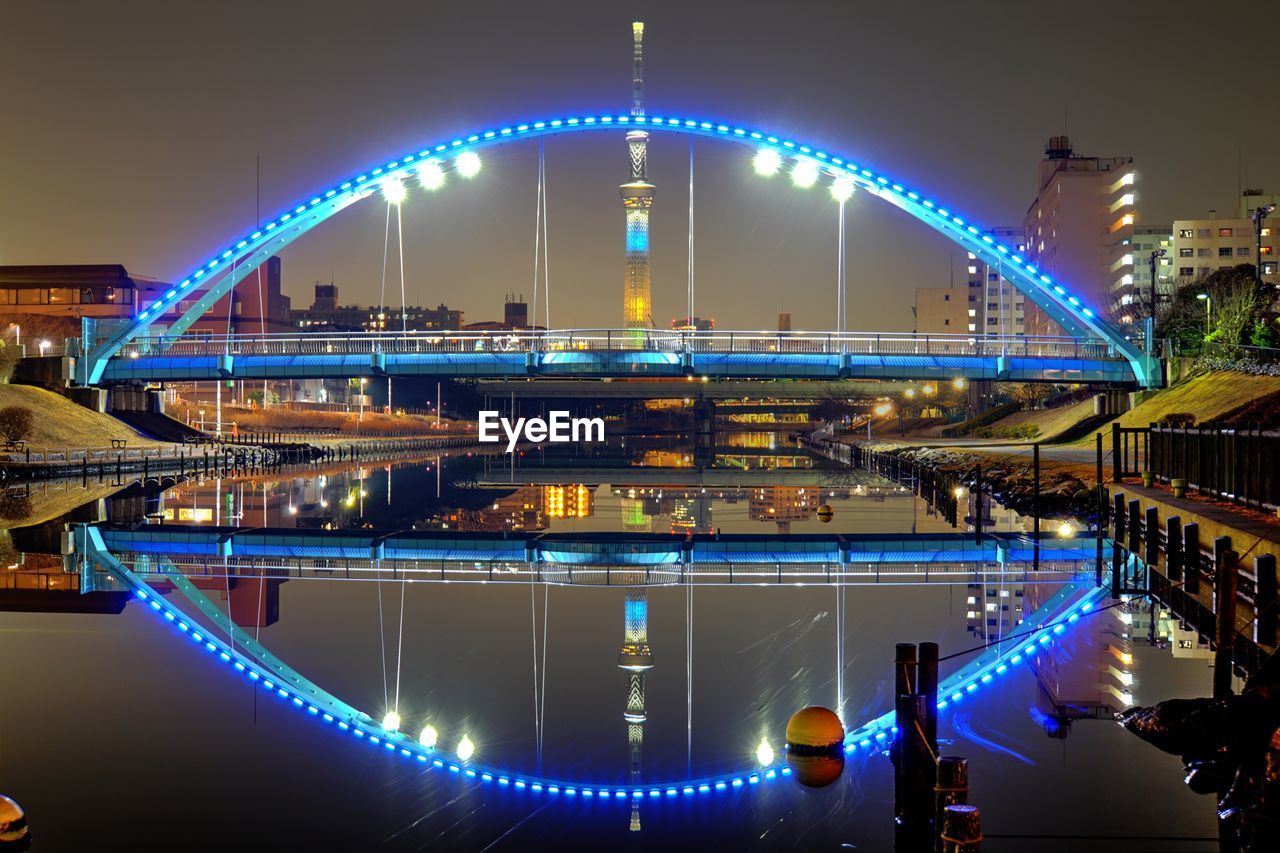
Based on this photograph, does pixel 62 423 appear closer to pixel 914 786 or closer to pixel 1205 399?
pixel 1205 399

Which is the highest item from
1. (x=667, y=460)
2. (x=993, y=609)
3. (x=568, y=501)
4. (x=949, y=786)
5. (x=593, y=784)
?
(x=949, y=786)

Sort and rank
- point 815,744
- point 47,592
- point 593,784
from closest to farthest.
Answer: point 593,784
point 815,744
point 47,592

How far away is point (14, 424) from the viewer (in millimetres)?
68250

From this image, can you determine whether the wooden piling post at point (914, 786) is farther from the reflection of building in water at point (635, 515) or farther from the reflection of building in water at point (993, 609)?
the reflection of building in water at point (635, 515)

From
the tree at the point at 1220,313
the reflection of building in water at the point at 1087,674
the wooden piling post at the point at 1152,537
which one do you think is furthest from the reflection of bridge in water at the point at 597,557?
the tree at the point at 1220,313

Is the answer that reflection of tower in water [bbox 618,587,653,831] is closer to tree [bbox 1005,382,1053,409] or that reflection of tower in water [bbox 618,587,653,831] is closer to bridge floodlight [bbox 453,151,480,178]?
bridge floodlight [bbox 453,151,480,178]

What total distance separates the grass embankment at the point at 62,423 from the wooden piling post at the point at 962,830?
223 ft

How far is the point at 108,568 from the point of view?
29109 millimetres

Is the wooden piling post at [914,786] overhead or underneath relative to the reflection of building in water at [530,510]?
overhead

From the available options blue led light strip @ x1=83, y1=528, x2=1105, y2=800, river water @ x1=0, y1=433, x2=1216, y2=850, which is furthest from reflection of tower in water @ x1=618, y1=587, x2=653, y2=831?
blue led light strip @ x1=83, y1=528, x2=1105, y2=800

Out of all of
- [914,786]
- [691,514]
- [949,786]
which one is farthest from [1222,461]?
[949,786]

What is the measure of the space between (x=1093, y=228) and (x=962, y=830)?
169 meters

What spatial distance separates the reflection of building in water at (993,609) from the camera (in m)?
21.1

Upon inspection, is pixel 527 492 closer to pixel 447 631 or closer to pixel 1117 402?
pixel 1117 402
